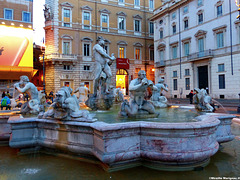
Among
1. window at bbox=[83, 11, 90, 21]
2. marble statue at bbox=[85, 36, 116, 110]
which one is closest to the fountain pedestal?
marble statue at bbox=[85, 36, 116, 110]

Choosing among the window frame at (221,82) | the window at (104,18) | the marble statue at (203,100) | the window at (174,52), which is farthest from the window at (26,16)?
the marble statue at (203,100)

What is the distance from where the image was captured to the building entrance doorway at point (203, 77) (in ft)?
84.3

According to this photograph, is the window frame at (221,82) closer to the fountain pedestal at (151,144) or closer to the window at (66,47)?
the window at (66,47)

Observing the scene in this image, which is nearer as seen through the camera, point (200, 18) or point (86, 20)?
point (200, 18)

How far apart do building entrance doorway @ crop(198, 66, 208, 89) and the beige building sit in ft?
26.3

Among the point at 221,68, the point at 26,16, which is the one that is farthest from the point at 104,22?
the point at 221,68

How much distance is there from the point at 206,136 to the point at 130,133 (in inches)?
50.8

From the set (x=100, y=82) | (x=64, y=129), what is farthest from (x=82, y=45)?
(x=64, y=129)

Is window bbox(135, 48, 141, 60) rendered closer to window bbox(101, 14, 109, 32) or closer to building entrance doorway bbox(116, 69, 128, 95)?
building entrance doorway bbox(116, 69, 128, 95)

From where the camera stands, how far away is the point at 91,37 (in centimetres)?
3106

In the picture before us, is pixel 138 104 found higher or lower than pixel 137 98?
lower

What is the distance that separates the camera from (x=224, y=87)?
75.7ft

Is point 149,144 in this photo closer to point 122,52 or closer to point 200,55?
point 200,55

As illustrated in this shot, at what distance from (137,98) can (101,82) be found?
99.5 inches
